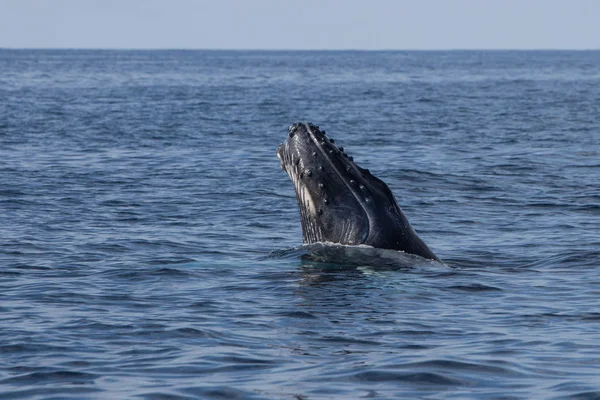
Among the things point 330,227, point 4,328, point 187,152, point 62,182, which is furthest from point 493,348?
point 187,152

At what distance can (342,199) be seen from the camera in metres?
13.0

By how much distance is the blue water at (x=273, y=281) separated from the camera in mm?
9125

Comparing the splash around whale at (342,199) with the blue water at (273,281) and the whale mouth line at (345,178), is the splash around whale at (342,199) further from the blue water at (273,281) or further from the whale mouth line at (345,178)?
the blue water at (273,281)

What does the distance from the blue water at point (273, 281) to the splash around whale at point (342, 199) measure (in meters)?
0.40

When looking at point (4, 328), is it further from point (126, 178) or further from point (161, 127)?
point (161, 127)

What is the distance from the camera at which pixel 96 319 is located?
11.1 m

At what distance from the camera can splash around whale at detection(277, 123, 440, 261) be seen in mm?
12992

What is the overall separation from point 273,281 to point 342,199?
1220mm

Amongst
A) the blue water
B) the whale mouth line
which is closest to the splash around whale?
the whale mouth line

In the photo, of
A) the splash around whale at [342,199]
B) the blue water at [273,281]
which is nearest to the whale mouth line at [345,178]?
the splash around whale at [342,199]

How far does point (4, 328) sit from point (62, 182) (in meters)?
13.4

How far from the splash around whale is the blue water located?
402 mm

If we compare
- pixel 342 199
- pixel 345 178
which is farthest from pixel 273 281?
pixel 345 178

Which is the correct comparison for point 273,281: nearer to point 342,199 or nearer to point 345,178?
point 342,199
